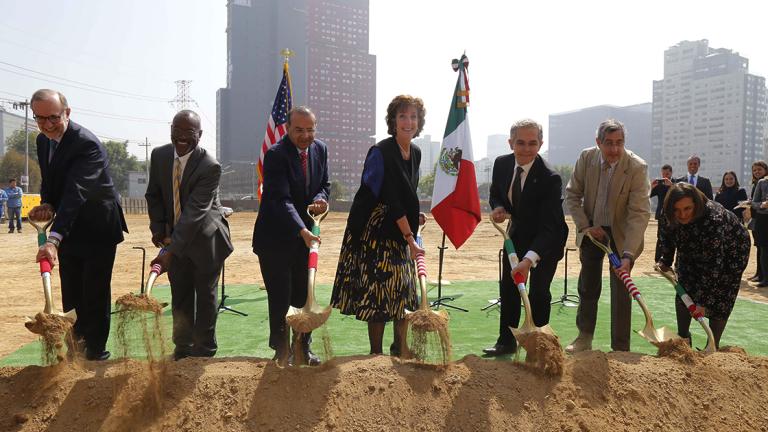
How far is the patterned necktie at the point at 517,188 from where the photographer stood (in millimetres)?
3680

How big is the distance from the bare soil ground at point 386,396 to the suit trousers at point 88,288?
638 mm

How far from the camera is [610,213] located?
3.73 metres

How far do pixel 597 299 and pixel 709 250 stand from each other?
81 cm

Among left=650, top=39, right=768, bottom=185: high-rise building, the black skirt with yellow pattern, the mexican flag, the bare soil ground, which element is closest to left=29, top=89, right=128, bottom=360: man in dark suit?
the bare soil ground

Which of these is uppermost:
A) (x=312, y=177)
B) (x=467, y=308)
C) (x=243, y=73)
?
(x=243, y=73)

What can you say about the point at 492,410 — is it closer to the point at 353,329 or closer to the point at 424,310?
the point at 424,310

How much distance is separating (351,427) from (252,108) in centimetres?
7961

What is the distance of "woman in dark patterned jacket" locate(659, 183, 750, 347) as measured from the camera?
11.5 ft

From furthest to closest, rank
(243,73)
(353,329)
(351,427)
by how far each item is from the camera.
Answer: (243,73) → (353,329) → (351,427)

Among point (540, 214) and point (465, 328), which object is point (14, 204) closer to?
point (465, 328)

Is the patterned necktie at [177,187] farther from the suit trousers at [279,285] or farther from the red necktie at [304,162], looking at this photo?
the red necktie at [304,162]

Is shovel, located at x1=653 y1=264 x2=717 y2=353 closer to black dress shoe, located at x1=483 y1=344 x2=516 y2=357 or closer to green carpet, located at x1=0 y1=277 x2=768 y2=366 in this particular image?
green carpet, located at x1=0 y1=277 x2=768 y2=366

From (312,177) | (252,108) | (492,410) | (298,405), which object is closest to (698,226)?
(492,410)

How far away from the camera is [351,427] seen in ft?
8.16
